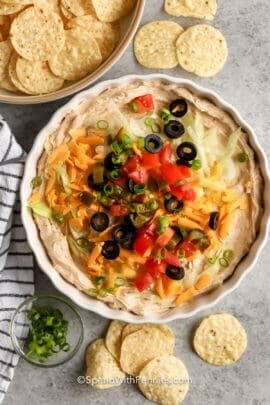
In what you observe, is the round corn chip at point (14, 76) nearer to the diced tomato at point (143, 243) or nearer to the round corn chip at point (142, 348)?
the diced tomato at point (143, 243)

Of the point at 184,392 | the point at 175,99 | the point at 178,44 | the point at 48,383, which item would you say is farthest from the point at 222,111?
the point at 48,383

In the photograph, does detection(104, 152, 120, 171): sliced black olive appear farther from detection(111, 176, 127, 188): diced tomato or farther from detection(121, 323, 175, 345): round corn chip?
detection(121, 323, 175, 345): round corn chip

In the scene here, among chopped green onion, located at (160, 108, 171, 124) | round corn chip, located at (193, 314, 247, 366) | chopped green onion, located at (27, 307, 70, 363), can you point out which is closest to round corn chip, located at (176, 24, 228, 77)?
chopped green onion, located at (160, 108, 171, 124)

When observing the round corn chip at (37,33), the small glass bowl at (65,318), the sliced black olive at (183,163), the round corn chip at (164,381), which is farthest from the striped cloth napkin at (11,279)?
the sliced black olive at (183,163)

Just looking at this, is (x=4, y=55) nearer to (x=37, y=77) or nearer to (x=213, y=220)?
(x=37, y=77)

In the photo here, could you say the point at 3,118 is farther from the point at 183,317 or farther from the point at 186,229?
the point at 183,317

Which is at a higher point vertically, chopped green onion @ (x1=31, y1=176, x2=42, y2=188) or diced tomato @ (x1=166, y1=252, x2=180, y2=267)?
chopped green onion @ (x1=31, y1=176, x2=42, y2=188)

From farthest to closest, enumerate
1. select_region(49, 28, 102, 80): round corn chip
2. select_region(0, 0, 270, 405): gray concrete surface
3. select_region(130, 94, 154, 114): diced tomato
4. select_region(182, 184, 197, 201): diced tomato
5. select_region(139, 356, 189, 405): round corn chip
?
select_region(0, 0, 270, 405): gray concrete surface < select_region(139, 356, 189, 405): round corn chip < select_region(49, 28, 102, 80): round corn chip < select_region(130, 94, 154, 114): diced tomato < select_region(182, 184, 197, 201): diced tomato
